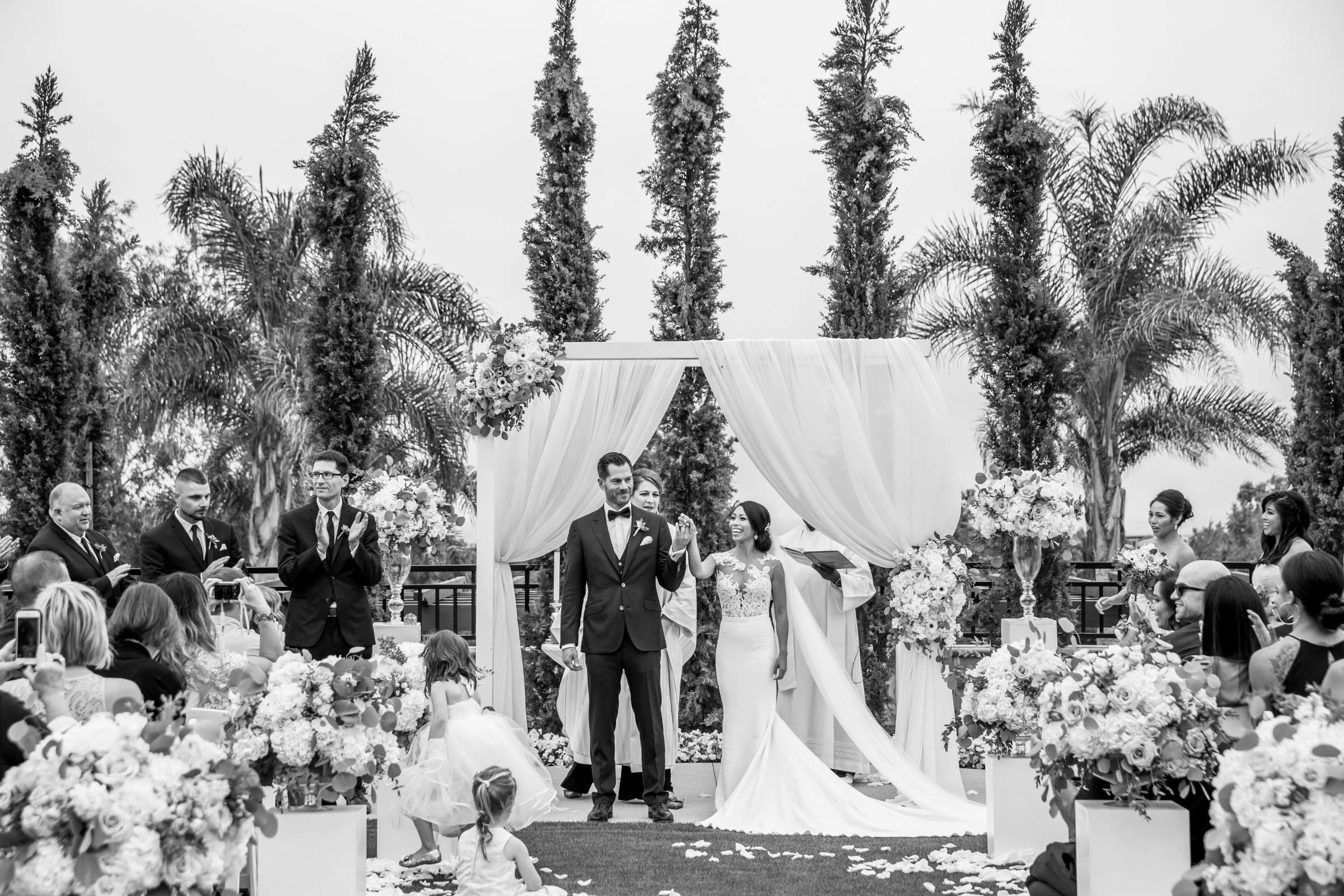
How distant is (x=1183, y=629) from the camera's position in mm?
4676

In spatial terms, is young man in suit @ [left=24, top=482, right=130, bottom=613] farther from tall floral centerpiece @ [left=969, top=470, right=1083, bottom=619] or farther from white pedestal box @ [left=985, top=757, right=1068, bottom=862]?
tall floral centerpiece @ [left=969, top=470, right=1083, bottom=619]

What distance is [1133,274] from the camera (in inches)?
549

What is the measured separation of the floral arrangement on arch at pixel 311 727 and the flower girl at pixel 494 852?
633mm

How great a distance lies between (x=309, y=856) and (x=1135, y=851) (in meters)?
2.70

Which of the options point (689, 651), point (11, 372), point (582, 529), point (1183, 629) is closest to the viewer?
point (1183, 629)

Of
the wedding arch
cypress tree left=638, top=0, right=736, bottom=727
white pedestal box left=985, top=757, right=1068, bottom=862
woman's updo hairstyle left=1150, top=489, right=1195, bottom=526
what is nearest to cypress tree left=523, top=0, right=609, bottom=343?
cypress tree left=638, top=0, right=736, bottom=727

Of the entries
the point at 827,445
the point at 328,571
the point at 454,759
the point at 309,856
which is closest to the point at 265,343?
the point at 328,571

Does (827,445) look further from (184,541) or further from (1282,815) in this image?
(1282,815)

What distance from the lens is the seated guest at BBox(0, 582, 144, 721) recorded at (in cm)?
359

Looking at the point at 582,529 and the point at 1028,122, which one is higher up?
the point at 1028,122

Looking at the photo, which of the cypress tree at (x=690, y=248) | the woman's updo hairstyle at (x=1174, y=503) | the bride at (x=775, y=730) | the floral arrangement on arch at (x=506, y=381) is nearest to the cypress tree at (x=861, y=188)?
the cypress tree at (x=690, y=248)

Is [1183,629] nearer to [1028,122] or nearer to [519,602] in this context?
[1028,122]

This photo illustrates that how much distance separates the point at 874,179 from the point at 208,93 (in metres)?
11.7

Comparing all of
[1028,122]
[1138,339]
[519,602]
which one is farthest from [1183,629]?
[1138,339]
